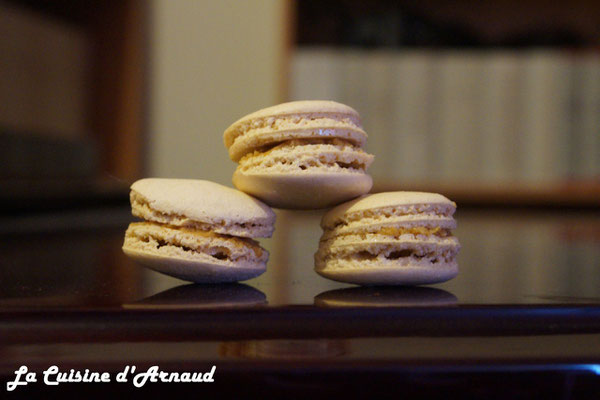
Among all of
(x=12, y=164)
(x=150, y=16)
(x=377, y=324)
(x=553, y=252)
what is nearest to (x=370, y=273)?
(x=377, y=324)

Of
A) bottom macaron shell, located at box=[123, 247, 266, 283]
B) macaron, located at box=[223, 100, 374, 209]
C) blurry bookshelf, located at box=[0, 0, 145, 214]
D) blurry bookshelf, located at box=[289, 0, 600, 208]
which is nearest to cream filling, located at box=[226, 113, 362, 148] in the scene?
macaron, located at box=[223, 100, 374, 209]

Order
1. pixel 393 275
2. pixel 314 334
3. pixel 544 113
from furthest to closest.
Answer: pixel 544 113, pixel 393 275, pixel 314 334

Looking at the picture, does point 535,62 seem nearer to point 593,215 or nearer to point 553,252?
point 593,215

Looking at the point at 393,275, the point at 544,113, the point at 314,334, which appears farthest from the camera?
the point at 544,113

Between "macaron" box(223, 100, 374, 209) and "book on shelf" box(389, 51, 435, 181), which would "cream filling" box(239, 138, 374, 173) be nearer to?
"macaron" box(223, 100, 374, 209)

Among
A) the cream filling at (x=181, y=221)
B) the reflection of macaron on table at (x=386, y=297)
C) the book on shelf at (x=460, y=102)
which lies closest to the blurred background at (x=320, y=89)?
the book on shelf at (x=460, y=102)

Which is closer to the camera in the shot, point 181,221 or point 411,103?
point 181,221

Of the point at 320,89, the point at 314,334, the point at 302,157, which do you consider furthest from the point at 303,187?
the point at 320,89

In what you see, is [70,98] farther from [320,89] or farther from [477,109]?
[477,109]
